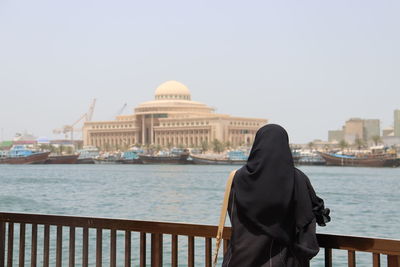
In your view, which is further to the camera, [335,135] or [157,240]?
[335,135]

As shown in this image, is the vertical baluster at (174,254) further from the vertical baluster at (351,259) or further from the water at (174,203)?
the water at (174,203)

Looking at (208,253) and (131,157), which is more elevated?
(208,253)

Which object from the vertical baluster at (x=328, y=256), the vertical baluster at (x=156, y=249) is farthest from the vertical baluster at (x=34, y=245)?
the vertical baluster at (x=328, y=256)

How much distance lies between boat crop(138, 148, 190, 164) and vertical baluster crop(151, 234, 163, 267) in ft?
293

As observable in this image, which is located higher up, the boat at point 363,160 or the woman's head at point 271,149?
the woman's head at point 271,149

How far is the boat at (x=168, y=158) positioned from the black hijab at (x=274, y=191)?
90302 mm

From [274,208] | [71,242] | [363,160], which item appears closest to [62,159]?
[363,160]

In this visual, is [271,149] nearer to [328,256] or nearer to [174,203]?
[328,256]

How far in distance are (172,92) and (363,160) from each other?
42131 mm

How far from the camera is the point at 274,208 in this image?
245cm

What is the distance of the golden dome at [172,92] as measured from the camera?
115312 millimetres

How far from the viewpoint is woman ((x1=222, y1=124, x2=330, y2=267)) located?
2432mm

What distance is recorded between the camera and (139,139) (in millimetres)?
113938

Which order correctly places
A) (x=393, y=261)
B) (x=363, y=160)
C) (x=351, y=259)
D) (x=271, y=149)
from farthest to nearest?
(x=363, y=160), (x=351, y=259), (x=393, y=261), (x=271, y=149)
